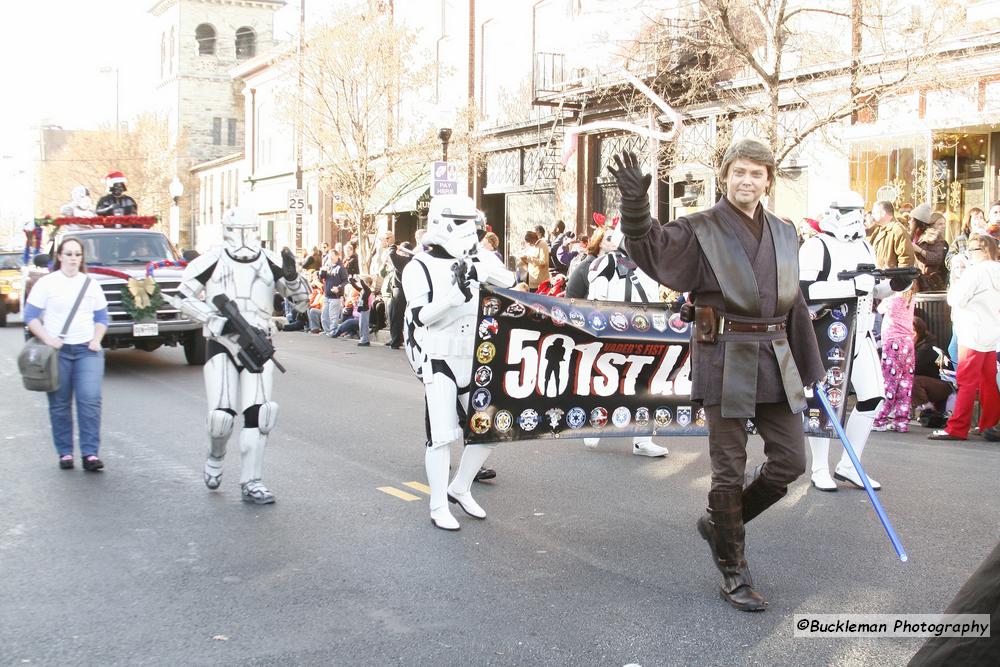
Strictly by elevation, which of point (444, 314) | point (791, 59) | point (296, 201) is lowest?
point (444, 314)

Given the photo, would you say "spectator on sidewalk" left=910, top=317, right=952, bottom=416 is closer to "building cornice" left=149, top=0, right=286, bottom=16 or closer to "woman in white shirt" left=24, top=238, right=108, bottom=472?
"woman in white shirt" left=24, top=238, right=108, bottom=472

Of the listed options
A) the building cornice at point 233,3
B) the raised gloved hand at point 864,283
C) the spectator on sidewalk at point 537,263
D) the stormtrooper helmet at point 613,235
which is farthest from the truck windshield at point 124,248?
the building cornice at point 233,3

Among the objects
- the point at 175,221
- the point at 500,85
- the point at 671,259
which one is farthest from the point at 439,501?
the point at 175,221

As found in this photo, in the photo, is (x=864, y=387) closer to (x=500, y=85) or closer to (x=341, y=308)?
(x=341, y=308)

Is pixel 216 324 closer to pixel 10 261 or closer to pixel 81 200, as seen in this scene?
pixel 81 200

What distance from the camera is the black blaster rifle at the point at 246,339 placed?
22.4 ft

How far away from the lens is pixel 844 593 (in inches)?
196

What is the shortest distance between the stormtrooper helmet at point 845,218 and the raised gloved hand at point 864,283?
1.49 ft

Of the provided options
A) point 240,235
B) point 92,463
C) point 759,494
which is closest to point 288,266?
point 240,235

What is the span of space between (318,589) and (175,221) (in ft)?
188

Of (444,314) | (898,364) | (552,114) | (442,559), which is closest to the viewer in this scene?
(442,559)

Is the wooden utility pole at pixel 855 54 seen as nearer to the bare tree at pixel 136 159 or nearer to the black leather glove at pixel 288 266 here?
the black leather glove at pixel 288 266

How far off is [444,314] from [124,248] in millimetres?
11196

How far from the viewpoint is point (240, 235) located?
7094mm
